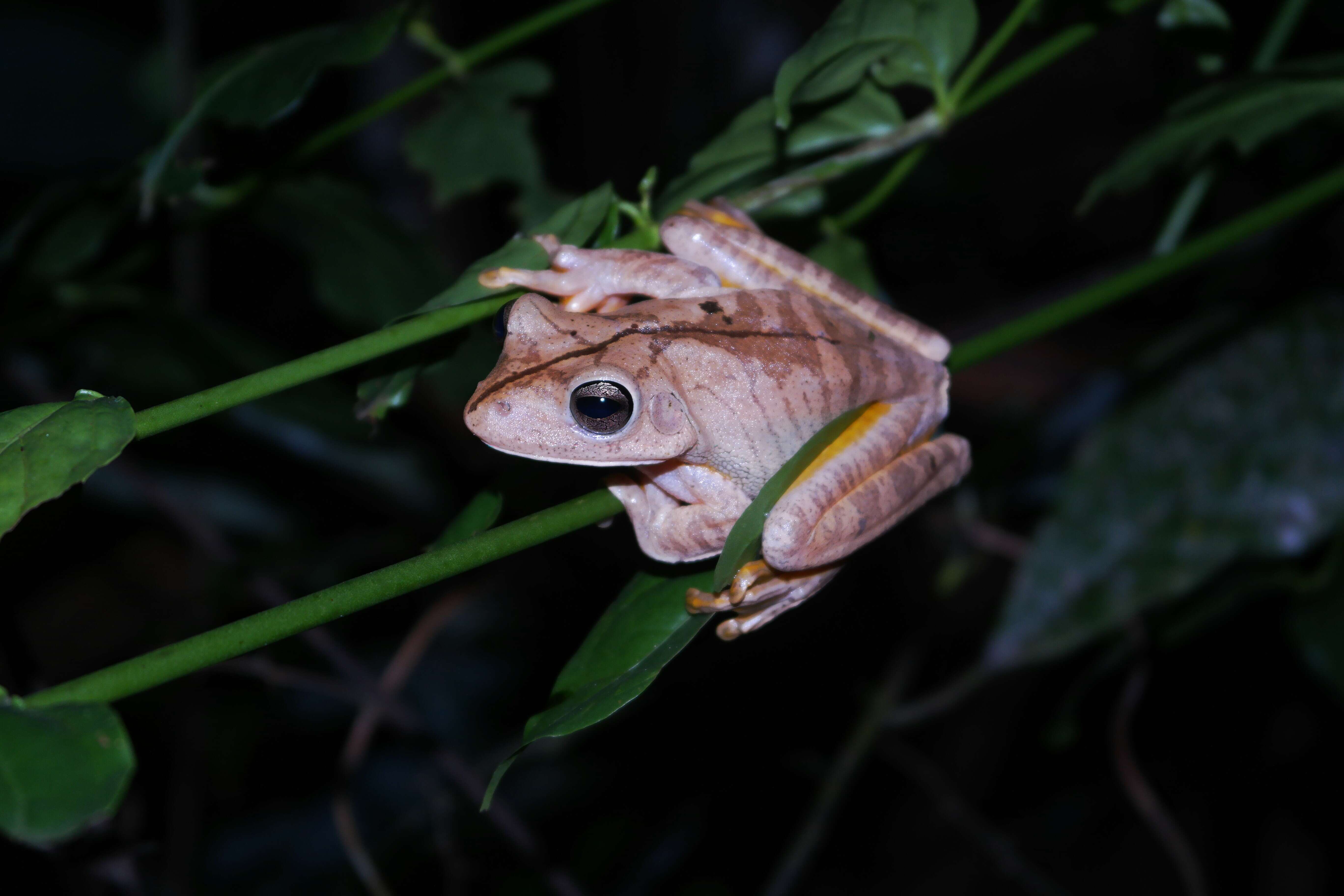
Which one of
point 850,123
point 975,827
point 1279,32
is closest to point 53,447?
point 850,123

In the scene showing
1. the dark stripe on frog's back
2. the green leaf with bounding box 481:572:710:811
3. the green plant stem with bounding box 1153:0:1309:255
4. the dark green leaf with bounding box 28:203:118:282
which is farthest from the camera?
the dark green leaf with bounding box 28:203:118:282

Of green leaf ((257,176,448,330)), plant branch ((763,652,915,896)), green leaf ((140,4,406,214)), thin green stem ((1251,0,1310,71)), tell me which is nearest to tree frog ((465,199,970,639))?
green leaf ((140,4,406,214))

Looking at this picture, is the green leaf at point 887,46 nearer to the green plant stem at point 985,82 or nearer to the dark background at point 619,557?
the green plant stem at point 985,82

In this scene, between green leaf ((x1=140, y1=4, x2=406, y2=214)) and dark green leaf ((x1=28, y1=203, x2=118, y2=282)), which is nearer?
green leaf ((x1=140, y1=4, x2=406, y2=214))

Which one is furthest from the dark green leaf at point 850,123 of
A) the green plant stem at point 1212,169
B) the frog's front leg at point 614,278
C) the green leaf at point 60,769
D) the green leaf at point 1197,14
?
the green leaf at point 60,769

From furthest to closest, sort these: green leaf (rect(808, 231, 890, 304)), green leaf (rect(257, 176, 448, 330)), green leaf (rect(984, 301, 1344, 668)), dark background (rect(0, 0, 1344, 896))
A: 1. dark background (rect(0, 0, 1344, 896))
2. green leaf (rect(984, 301, 1344, 668))
3. green leaf (rect(257, 176, 448, 330))
4. green leaf (rect(808, 231, 890, 304))

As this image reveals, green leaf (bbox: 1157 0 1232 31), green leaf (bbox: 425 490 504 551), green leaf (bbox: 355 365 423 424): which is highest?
green leaf (bbox: 355 365 423 424)

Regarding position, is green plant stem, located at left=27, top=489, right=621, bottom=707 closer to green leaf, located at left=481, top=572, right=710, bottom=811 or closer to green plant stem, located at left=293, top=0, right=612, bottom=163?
green leaf, located at left=481, top=572, right=710, bottom=811

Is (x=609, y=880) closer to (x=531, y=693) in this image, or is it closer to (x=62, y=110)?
(x=531, y=693)

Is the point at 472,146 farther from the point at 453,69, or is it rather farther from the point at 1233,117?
the point at 1233,117
